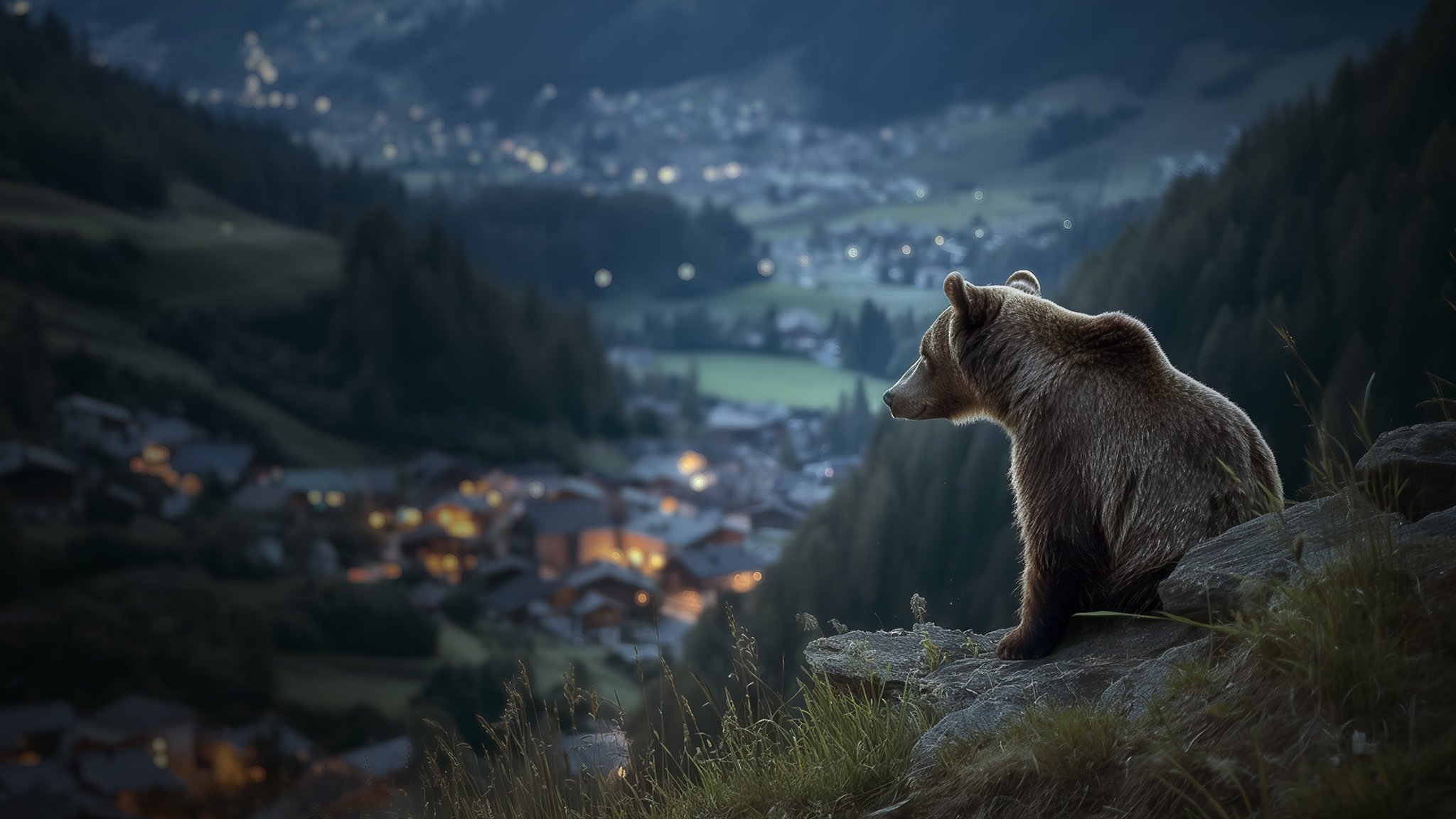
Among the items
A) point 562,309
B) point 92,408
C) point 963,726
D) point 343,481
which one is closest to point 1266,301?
point 963,726

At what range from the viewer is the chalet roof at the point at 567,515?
159 ft

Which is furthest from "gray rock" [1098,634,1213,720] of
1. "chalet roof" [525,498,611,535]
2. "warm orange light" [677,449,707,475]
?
"warm orange light" [677,449,707,475]

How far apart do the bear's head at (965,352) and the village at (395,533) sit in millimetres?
14816

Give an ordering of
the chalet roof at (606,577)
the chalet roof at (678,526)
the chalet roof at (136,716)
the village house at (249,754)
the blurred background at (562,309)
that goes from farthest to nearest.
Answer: the chalet roof at (678,526), the chalet roof at (606,577), the chalet roof at (136,716), the village house at (249,754), the blurred background at (562,309)

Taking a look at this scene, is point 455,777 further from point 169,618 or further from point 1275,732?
point 169,618

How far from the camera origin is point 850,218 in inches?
1582

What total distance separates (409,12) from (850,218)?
257 feet

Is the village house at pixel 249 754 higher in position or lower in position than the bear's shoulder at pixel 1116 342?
lower

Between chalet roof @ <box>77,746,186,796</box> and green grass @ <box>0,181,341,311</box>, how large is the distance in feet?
171

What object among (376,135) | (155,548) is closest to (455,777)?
(155,548)

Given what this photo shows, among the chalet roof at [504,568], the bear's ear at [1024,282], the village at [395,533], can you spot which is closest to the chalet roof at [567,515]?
the village at [395,533]

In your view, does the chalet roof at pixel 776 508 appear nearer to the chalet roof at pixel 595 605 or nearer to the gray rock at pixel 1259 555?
the chalet roof at pixel 595 605

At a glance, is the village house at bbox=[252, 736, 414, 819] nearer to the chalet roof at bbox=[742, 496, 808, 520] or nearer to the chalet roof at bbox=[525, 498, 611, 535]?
the chalet roof at bbox=[742, 496, 808, 520]

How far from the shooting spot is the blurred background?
593 inches
